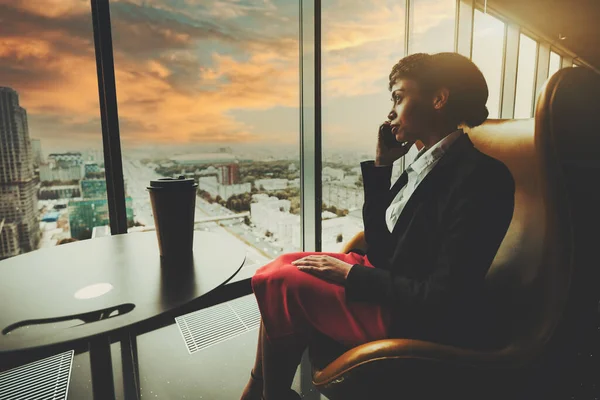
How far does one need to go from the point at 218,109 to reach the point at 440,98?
4.82 feet

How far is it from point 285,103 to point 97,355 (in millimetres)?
2019

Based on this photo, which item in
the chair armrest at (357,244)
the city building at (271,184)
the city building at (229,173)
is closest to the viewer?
the chair armrest at (357,244)

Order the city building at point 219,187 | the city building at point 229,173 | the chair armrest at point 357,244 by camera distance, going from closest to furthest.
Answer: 1. the chair armrest at point 357,244
2. the city building at point 219,187
3. the city building at point 229,173

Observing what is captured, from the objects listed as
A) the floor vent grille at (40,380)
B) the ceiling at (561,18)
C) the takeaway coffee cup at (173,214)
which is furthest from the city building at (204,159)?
the ceiling at (561,18)

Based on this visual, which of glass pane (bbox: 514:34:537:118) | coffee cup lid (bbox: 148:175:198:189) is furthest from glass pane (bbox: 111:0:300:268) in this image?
glass pane (bbox: 514:34:537:118)

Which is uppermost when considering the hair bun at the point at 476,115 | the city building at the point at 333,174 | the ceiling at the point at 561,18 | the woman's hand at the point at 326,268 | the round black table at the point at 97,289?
the ceiling at the point at 561,18

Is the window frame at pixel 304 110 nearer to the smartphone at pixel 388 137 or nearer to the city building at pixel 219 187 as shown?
the city building at pixel 219 187

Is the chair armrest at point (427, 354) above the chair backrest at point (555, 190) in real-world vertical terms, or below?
below

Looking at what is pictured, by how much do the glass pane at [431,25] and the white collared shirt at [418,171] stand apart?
6.88 feet

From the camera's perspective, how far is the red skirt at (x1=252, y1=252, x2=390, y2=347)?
98 centimetres

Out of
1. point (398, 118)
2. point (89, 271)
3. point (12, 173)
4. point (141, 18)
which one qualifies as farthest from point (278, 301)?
point (141, 18)

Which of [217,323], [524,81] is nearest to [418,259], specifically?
[217,323]

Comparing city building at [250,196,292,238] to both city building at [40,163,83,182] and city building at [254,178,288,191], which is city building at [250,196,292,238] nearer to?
city building at [254,178,288,191]

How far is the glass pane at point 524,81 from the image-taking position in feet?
15.1
